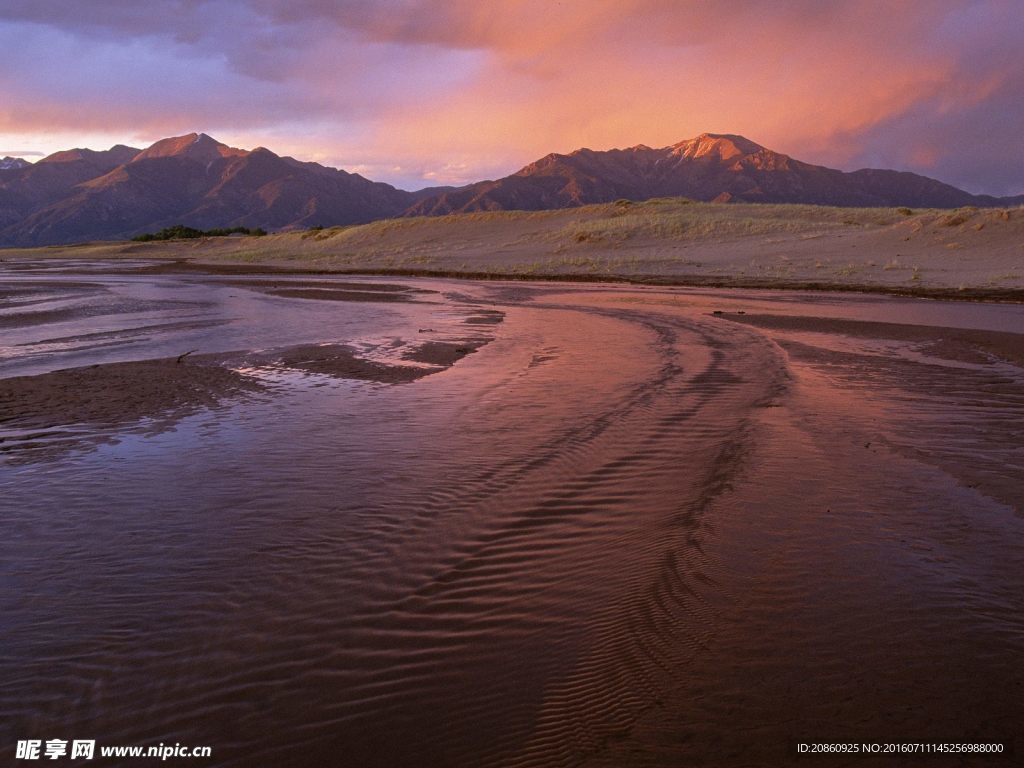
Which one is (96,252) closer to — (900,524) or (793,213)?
(793,213)

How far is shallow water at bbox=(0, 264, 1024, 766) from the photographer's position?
10.5 feet

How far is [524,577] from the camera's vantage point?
14.8 ft

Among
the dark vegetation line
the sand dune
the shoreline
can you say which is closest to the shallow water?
the shoreline

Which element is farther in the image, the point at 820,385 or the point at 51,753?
the point at 820,385

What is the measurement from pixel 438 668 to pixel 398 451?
3838 mm

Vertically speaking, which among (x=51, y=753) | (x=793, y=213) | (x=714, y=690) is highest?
(x=793, y=213)

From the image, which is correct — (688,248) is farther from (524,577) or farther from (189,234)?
(189,234)

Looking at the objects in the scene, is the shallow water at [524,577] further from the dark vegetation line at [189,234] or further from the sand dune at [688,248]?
the dark vegetation line at [189,234]

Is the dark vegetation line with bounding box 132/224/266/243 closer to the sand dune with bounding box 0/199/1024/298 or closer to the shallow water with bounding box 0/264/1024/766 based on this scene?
the sand dune with bounding box 0/199/1024/298

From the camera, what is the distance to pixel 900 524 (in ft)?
17.5

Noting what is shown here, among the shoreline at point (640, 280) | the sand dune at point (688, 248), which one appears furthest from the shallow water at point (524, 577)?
the sand dune at point (688, 248)

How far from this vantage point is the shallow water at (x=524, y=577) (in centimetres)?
319

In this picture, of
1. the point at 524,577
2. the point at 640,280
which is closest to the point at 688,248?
the point at 640,280

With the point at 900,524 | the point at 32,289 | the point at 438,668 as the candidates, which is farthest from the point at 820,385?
the point at 32,289
